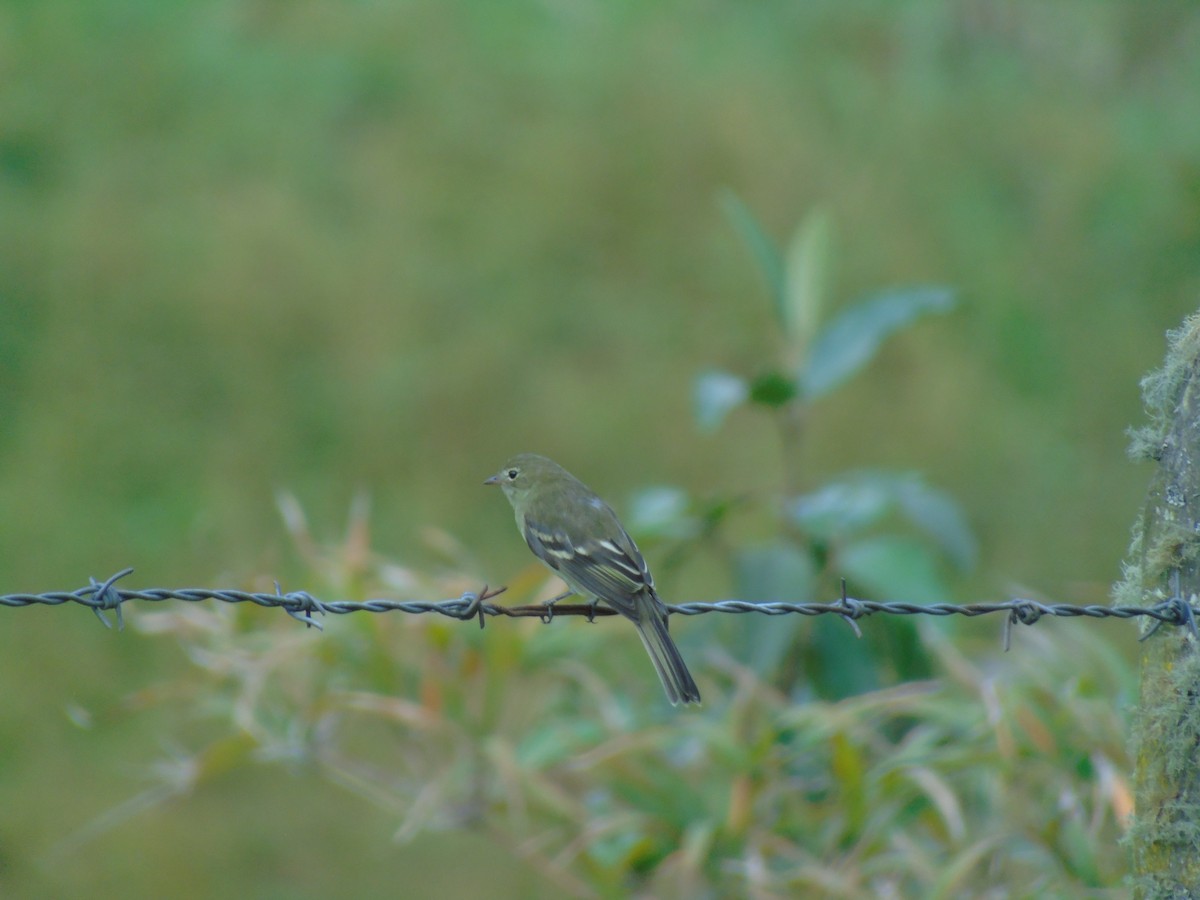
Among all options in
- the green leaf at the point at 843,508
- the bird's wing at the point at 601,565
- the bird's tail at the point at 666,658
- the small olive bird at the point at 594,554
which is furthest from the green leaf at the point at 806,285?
the bird's tail at the point at 666,658

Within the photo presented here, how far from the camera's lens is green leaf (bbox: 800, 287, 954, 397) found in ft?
17.5

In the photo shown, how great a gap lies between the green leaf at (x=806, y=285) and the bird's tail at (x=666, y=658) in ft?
6.99

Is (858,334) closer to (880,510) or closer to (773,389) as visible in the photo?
(773,389)

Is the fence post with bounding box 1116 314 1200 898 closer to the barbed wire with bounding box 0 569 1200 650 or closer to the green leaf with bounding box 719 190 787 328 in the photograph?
the barbed wire with bounding box 0 569 1200 650

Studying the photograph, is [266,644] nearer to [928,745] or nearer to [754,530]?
[928,745]

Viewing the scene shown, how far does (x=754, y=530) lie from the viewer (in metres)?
7.98

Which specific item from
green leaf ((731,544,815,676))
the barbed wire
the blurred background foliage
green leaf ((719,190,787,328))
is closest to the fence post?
the barbed wire

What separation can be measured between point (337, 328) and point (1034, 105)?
17.0 feet

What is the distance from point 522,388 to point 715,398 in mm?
3216

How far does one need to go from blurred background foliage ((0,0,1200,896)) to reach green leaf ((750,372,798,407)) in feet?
0.10

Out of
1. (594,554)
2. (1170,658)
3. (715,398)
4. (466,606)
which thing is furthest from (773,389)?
(1170,658)

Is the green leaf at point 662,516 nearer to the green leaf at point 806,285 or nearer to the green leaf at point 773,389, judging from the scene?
the green leaf at point 773,389

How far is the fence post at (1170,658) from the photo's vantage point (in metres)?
2.44

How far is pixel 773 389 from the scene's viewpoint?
525 centimetres
